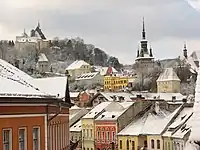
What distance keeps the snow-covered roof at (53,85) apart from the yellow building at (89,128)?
2081 inches

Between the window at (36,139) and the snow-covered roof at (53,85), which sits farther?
the snow-covered roof at (53,85)

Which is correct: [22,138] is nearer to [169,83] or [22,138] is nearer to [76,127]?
[76,127]

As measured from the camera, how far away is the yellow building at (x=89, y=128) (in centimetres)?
8256

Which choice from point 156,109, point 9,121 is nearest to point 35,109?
point 9,121

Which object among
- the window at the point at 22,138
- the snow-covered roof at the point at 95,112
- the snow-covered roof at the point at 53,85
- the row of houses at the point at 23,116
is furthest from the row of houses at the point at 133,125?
the window at the point at 22,138

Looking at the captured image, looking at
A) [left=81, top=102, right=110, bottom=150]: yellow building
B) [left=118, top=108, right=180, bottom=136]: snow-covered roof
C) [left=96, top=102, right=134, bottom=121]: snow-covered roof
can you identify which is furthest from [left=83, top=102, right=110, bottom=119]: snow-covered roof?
[left=118, top=108, right=180, bottom=136]: snow-covered roof

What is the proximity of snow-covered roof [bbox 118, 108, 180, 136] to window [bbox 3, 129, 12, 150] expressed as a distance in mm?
45610

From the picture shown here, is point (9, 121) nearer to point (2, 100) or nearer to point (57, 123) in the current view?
point (2, 100)

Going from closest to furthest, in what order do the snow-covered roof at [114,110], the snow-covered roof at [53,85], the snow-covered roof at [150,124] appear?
the snow-covered roof at [53,85]
the snow-covered roof at [150,124]
the snow-covered roof at [114,110]

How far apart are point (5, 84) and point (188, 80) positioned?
571ft

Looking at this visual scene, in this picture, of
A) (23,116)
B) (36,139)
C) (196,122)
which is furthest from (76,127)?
(196,122)

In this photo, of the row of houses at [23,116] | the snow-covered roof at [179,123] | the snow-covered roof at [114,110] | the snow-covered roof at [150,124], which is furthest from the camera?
the snow-covered roof at [114,110]

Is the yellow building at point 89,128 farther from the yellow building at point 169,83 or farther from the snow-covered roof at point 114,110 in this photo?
the yellow building at point 169,83

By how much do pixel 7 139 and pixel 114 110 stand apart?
65163 millimetres
